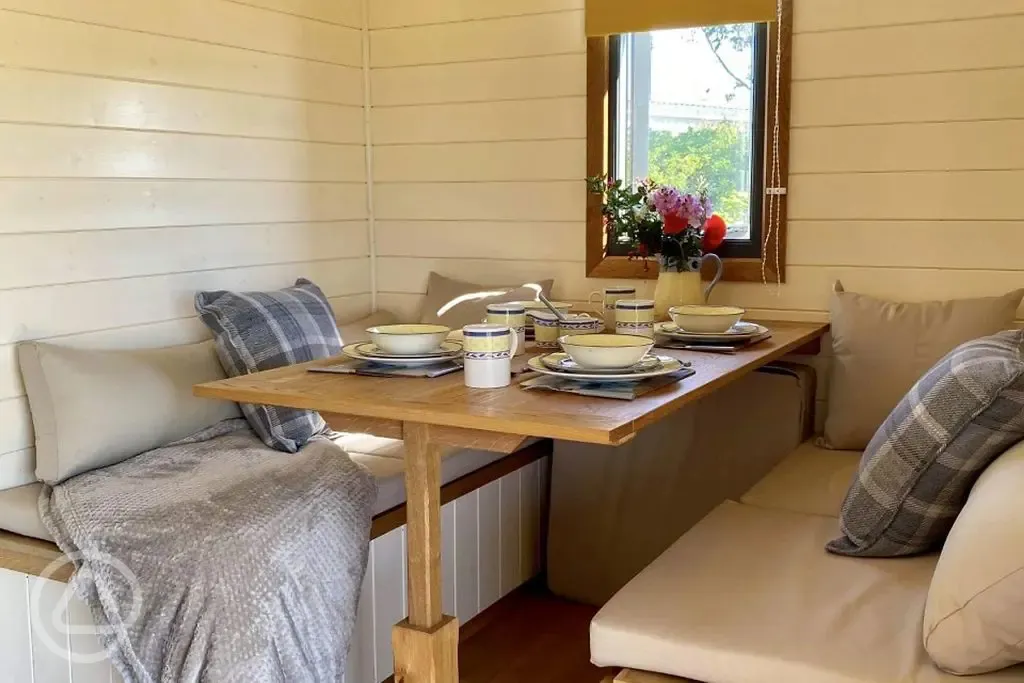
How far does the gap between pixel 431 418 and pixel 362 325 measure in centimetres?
165

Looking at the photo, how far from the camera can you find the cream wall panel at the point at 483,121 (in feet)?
9.84

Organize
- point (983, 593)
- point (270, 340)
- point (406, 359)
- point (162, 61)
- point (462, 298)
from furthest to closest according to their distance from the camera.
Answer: point (462, 298)
point (162, 61)
point (270, 340)
point (406, 359)
point (983, 593)

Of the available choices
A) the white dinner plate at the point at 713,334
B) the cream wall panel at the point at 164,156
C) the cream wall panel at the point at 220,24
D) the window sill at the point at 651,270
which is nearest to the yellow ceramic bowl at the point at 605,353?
the white dinner plate at the point at 713,334

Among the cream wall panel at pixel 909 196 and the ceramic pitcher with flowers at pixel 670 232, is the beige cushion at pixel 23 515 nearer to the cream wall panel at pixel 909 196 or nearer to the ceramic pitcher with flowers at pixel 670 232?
the ceramic pitcher with flowers at pixel 670 232

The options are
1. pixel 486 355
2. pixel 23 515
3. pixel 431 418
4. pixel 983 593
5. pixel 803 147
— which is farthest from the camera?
pixel 803 147

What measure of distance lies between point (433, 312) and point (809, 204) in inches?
45.7

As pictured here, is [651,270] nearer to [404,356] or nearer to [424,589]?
[404,356]

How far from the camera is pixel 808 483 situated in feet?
7.45

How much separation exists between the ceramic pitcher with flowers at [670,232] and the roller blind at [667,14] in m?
0.46

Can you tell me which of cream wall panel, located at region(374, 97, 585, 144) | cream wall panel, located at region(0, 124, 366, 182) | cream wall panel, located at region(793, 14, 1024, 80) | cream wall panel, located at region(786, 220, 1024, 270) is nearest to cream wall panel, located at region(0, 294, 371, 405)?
cream wall panel, located at region(0, 124, 366, 182)

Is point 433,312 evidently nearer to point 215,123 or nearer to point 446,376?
point 215,123

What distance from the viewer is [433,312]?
3096 millimetres

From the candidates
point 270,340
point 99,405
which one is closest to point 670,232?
point 270,340

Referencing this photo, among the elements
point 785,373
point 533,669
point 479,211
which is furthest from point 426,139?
point 533,669
